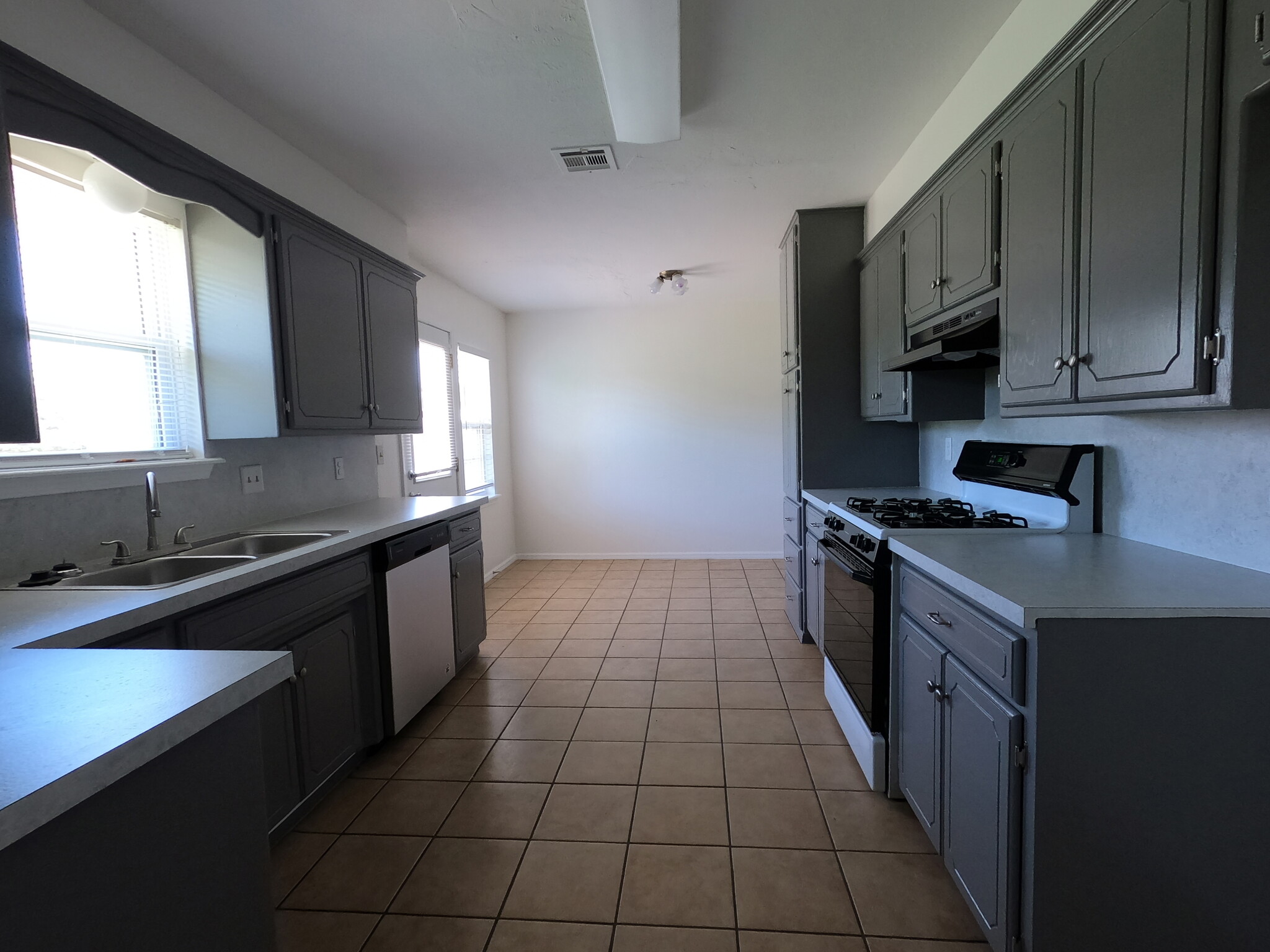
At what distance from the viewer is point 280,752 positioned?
1783mm

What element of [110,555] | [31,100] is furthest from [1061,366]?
[110,555]

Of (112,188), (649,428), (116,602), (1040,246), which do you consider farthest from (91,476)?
(649,428)

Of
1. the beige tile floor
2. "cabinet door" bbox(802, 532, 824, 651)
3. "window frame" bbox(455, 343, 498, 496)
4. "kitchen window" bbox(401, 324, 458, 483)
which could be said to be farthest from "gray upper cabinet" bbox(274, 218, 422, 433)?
"cabinet door" bbox(802, 532, 824, 651)

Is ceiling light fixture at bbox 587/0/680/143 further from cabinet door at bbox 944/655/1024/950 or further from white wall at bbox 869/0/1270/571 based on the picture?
cabinet door at bbox 944/655/1024/950

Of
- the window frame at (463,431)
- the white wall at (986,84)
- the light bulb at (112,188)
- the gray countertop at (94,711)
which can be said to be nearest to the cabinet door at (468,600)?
the window frame at (463,431)

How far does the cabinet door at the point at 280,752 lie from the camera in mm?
1724

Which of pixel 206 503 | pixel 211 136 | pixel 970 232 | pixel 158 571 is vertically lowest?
pixel 158 571

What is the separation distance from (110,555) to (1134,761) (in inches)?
111

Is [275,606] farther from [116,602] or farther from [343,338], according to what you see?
[343,338]

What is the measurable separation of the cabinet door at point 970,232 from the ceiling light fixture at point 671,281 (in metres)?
2.55

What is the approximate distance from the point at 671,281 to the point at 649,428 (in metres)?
1.51

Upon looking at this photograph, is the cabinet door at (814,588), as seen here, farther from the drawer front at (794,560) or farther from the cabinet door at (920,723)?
the cabinet door at (920,723)

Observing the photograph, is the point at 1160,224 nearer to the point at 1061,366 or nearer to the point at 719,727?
the point at 1061,366

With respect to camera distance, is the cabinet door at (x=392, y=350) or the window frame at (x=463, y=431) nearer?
the cabinet door at (x=392, y=350)
